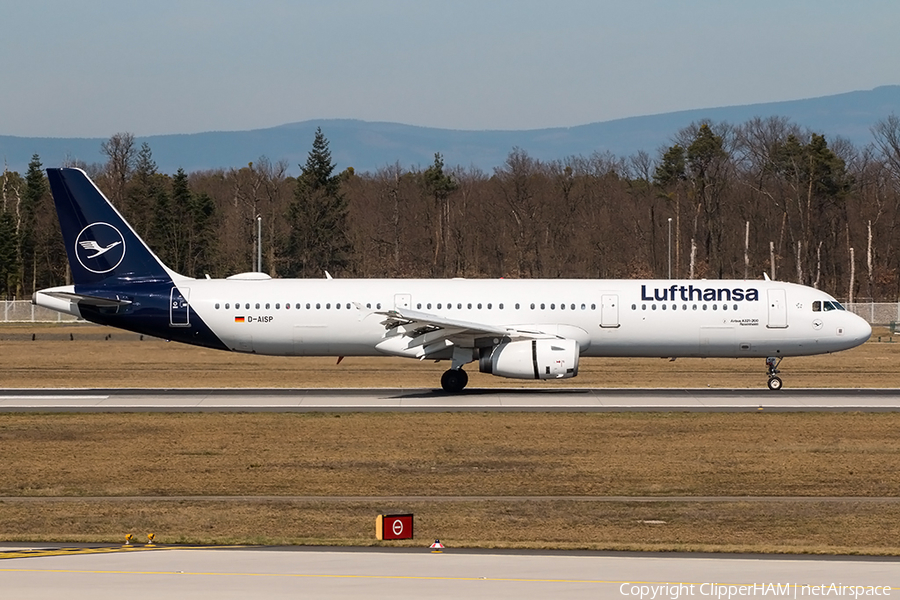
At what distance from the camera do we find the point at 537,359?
32906 mm

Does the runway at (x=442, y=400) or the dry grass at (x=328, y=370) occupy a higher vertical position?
the dry grass at (x=328, y=370)

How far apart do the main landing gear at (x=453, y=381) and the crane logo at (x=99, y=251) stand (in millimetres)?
11165

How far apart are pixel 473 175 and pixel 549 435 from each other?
101724mm

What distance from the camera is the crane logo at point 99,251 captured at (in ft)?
118

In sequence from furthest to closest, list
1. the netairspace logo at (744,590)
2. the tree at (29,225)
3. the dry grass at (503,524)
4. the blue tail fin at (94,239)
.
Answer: the tree at (29,225) < the blue tail fin at (94,239) < the dry grass at (503,524) < the netairspace logo at (744,590)

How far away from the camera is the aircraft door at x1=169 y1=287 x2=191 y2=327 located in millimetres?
35406

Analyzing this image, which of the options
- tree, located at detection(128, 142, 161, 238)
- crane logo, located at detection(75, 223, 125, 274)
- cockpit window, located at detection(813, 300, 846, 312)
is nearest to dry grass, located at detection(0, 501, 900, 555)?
cockpit window, located at detection(813, 300, 846, 312)

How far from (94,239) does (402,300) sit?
10140 mm

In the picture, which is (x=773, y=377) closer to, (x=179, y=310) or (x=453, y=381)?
(x=453, y=381)

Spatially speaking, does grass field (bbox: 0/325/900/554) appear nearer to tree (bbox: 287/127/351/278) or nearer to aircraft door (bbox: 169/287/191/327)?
aircraft door (bbox: 169/287/191/327)

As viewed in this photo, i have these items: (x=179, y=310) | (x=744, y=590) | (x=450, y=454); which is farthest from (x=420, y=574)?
(x=179, y=310)

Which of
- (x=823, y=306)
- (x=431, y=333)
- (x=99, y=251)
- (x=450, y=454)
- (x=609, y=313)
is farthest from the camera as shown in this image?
(x=99, y=251)

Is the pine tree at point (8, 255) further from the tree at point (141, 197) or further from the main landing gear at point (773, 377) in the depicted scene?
the main landing gear at point (773, 377)

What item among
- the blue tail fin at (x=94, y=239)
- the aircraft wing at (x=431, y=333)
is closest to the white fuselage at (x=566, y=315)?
the aircraft wing at (x=431, y=333)
